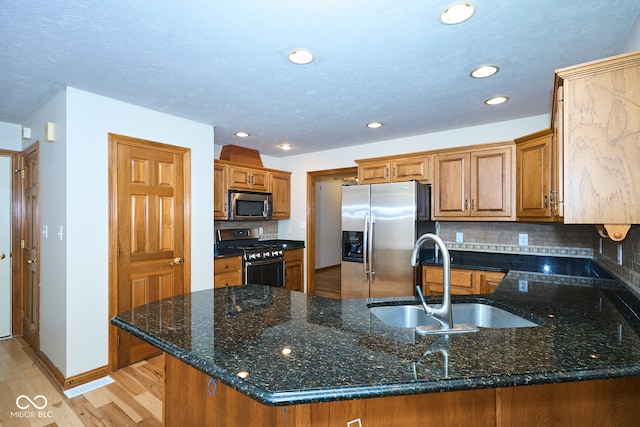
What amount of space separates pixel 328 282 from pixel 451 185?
3.68 meters

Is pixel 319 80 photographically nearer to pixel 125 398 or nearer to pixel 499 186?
pixel 499 186

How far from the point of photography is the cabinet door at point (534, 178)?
97.4 inches

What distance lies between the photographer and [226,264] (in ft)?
12.0

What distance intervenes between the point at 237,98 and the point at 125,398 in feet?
7.98

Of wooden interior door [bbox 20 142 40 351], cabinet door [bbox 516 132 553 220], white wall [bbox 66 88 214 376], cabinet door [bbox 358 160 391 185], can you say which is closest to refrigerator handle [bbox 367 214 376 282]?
cabinet door [bbox 358 160 391 185]

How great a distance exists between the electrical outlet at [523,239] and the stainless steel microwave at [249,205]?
3109 mm

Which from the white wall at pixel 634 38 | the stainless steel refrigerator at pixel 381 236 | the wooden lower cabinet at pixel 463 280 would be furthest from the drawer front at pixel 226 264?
the white wall at pixel 634 38

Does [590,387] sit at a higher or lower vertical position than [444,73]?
lower

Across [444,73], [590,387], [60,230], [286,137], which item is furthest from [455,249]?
[60,230]

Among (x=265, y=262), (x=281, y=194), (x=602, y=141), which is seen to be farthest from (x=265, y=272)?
(x=602, y=141)

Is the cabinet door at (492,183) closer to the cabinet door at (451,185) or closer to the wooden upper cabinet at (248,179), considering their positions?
the cabinet door at (451,185)

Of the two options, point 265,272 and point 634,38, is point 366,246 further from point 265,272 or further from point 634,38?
point 634,38

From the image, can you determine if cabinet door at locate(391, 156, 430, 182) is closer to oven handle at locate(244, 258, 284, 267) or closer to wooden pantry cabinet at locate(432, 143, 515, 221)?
wooden pantry cabinet at locate(432, 143, 515, 221)

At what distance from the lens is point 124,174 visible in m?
2.71
